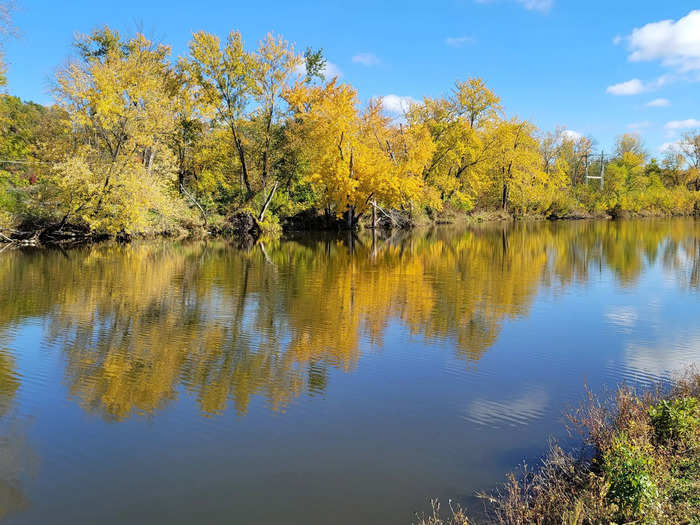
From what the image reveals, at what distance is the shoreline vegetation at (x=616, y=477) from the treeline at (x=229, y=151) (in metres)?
29.3

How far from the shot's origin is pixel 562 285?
1873cm

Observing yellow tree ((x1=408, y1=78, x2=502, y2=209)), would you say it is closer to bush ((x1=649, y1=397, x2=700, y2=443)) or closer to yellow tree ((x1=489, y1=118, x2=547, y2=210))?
yellow tree ((x1=489, y1=118, x2=547, y2=210))

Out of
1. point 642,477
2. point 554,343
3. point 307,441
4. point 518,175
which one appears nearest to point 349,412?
point 307,441

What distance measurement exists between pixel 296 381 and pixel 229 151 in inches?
1479

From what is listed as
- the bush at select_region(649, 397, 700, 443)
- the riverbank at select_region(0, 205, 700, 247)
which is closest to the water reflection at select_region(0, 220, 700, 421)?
the bush at select_region(649, 397, 700, 443)

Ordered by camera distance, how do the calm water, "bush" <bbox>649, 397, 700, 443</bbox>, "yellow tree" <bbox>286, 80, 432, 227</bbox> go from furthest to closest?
1. "yellow tree" <bbox>286, 80, 432, 227</bbox>
2. "bush" <bbox>649, 397, 700, 443</bbox>
3. the calm water

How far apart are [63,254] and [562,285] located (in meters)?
23.2

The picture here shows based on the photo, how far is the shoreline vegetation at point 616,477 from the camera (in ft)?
15.7

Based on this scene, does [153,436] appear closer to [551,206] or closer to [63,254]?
[63,254]

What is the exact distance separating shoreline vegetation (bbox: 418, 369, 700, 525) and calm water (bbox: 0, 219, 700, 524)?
426 mm

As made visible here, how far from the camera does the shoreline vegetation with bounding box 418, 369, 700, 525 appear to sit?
4.79 metres

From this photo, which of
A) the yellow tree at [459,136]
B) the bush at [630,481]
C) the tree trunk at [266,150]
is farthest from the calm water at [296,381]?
the yellow tree at [459,136]

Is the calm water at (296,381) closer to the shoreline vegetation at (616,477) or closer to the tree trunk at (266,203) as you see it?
the shoreline vegetation at (616,477)

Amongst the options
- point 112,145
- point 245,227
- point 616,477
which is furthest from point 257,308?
point 245,227
